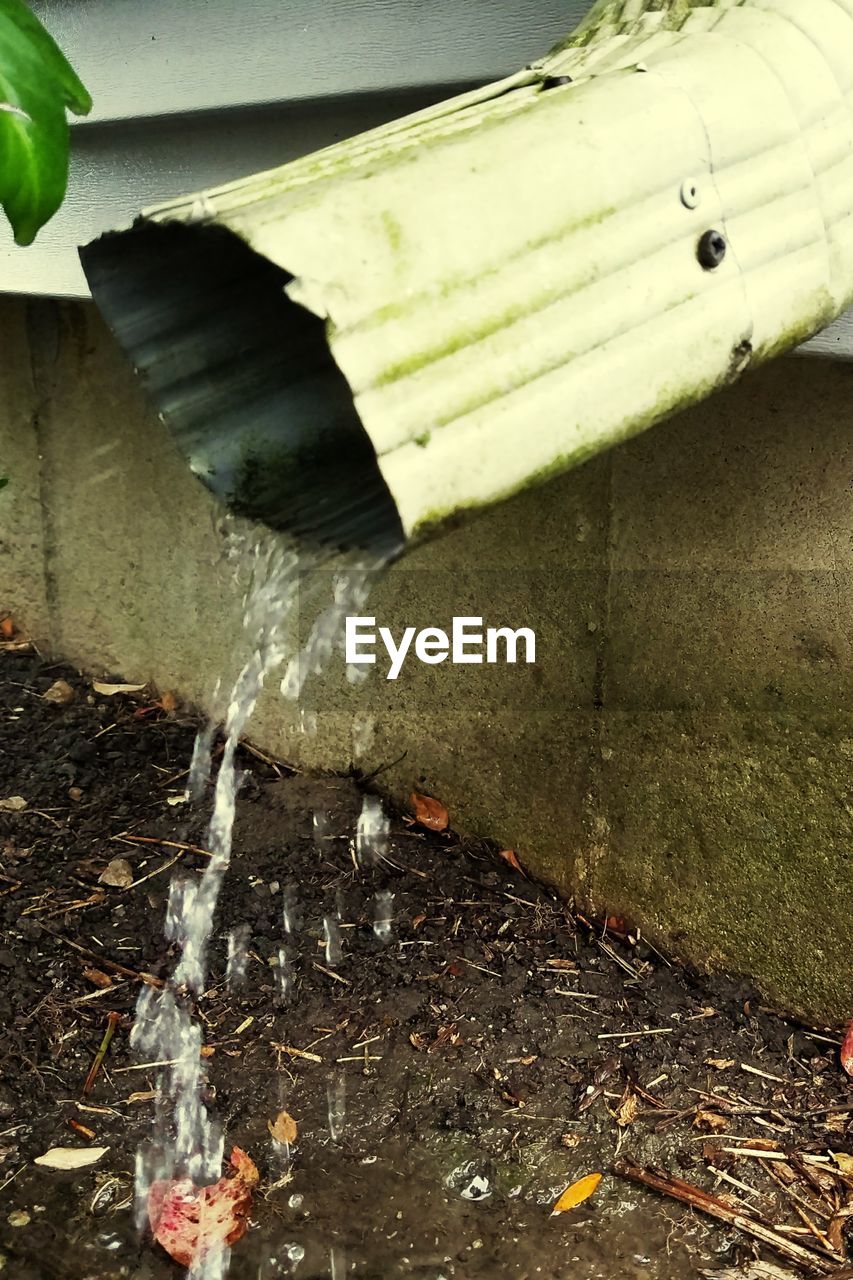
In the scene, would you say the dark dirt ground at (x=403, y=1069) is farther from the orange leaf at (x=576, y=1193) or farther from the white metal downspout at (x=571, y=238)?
the white metal downspout at (x=571, y=238)

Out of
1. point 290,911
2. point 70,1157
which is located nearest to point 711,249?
point 70,1157

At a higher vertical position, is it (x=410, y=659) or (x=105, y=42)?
(x=105, y=42)

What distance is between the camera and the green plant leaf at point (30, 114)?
4.30 ft

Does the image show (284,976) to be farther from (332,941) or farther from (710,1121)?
(710,1121)

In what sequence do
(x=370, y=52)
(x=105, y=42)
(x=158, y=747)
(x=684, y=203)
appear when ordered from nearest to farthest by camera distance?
(x=684, y=203)
(x=370, y=52)
(x=105, y=42)
(x=158, y=747)

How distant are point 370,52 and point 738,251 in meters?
1.16

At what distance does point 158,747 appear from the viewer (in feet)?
11.0

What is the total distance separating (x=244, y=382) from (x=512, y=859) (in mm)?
1777

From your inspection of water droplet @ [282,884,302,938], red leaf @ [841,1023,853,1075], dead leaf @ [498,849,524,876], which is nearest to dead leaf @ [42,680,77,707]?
water droplet @ [282,884,302,938]

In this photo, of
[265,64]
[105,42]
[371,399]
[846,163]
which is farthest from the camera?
[105,42]

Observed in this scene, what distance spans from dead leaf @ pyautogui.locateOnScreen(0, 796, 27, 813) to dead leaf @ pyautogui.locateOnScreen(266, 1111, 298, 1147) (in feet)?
3.96

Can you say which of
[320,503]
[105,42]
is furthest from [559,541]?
[105,42]

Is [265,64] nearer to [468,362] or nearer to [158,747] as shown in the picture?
[468,362]

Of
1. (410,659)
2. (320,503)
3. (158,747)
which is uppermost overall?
(320,503)
